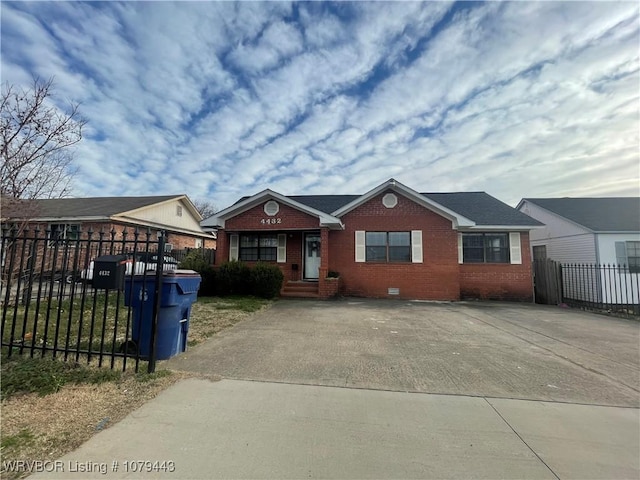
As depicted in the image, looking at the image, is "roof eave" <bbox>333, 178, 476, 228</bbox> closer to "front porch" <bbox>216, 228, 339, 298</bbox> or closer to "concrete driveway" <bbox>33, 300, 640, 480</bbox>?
"front porch" <bbox>216, 228, 339, 298</bbox>

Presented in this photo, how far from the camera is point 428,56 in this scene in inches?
331

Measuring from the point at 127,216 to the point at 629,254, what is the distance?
81.5 feet

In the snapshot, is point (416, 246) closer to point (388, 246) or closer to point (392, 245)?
point (392, 245)

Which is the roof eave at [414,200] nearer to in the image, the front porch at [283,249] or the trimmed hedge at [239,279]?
the front porch at [283,249]

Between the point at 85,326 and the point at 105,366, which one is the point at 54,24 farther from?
the point at 105,366

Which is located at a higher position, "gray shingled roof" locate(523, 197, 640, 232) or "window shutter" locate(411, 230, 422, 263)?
"gray shingled roof" locate(523, 197, 640, 232)

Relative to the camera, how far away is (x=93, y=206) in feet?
65.7

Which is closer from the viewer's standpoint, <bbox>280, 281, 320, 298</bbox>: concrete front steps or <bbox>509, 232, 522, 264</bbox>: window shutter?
<bbox>280, 281, 320, 298</bbox>: concrete front steps

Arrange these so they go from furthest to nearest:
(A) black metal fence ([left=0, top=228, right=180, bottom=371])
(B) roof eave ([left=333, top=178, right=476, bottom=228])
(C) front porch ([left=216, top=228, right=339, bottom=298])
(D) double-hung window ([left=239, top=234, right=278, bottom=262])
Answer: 1. (D) double-hung window ([left=239, top=234, right=278, bottom=262])
2. (C) front porch ([left=216, top=228, right=339, bottom=298])
3. (B) roof eave ([left=333, top=178, right=476, bottom=228])
4. (A) black metal fence ([left=0, top=228, right=180, bottom=371])

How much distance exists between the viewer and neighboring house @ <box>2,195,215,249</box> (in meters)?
17.2

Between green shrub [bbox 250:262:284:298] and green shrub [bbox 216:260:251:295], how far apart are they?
10.5 inches

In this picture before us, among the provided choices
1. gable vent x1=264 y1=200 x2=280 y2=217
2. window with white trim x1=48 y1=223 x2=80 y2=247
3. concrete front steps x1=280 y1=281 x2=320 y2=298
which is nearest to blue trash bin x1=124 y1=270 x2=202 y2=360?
window with white trim x1=48 y1=223 x2=80 y2=247

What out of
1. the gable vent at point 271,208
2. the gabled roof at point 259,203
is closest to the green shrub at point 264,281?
the gable vent at point 271,208

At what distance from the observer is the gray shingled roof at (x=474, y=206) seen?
14414mm
